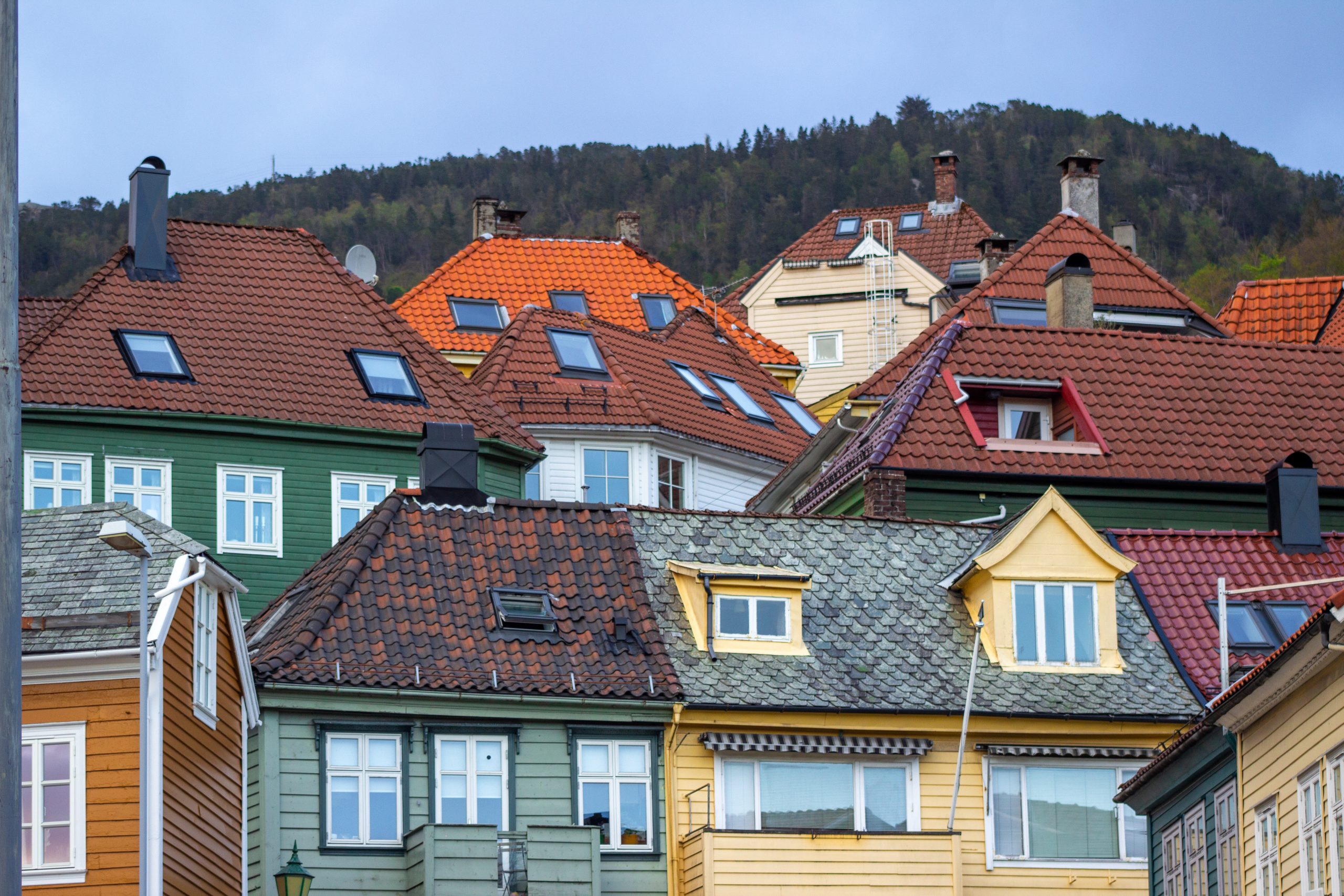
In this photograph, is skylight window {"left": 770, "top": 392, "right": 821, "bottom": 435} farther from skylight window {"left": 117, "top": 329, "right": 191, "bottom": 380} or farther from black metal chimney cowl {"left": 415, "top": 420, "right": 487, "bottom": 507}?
black metal chimney cowl {"left": 415, "top": 420, "right": 487, "bottom": 507}

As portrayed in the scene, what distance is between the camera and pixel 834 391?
6994cm

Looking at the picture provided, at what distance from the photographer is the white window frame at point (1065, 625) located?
1288 inches

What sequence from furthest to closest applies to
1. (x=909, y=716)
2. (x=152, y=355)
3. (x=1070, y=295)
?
(x=1070, y=295) → (x=152, y=355) → (x=909, y=716)

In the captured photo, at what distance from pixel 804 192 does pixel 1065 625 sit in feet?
276

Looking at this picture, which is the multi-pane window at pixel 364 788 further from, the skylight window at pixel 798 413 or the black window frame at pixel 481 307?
the black window frame at pixel 481 307

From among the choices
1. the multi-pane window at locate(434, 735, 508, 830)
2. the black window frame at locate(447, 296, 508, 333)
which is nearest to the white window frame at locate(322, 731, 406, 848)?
the multi-pane window at locate(434, 735, 508, 830)

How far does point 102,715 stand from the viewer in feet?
77.2

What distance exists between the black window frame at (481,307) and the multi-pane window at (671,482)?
10871 mm

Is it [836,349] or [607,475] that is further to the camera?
[836,349]

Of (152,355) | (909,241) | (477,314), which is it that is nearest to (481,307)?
(477,314)

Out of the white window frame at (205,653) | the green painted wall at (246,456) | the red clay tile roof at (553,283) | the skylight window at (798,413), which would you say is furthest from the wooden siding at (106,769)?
the red clay tile roof at (553,283)

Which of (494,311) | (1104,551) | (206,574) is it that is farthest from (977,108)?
(206,574)

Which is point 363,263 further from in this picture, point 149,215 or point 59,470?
point 59,470

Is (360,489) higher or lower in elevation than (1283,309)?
lower
